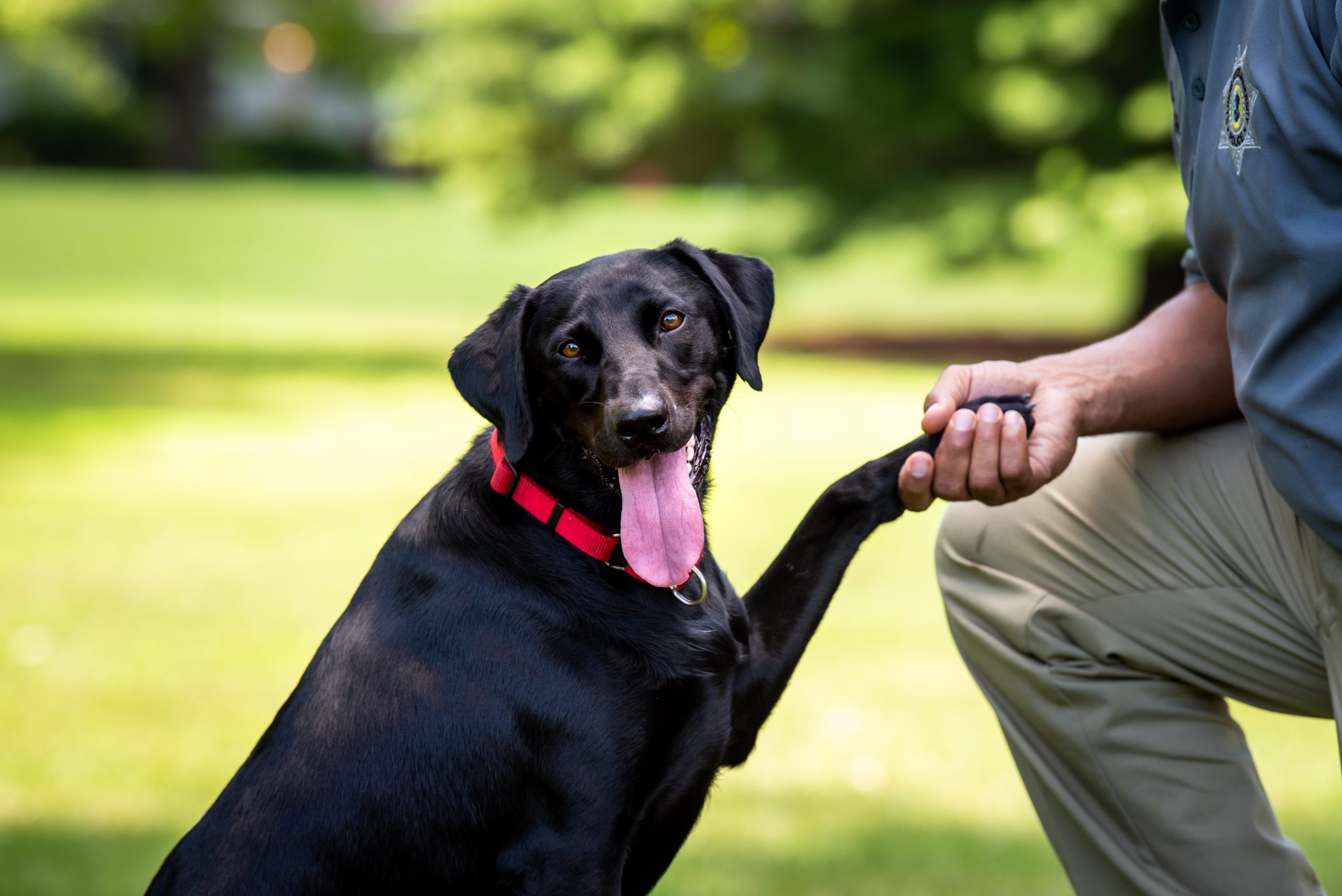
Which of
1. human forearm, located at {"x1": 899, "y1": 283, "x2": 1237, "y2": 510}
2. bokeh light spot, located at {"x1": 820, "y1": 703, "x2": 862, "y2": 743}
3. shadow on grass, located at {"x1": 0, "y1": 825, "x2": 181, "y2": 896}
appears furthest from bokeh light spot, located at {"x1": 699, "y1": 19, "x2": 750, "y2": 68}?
human forearm, located at {"x1": 899, "y1": 283, "x2": 1237, "y2": 510}

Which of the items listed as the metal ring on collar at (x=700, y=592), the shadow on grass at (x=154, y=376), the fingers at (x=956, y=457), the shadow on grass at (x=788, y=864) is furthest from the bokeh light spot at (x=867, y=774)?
the shadow on grass at (x=154, y=376)

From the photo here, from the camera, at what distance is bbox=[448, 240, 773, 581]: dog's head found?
8.52 ft

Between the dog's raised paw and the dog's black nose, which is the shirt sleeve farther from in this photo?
the dog's black nose

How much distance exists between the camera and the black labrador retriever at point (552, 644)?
93.9 inches

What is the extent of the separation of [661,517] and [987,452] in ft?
2.10

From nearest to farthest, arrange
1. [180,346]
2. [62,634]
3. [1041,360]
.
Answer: [1041,360] → [62,634] → [180,346]

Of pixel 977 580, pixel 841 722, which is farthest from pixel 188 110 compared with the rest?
pixel 977 580

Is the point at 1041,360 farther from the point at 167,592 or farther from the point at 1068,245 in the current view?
the point at 1068,245

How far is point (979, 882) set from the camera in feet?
12.1

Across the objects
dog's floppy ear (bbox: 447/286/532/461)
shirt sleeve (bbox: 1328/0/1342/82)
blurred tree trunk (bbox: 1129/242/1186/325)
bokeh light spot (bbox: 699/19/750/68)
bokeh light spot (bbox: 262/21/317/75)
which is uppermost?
bokeh light spot (bbox: 262/21/317/75)

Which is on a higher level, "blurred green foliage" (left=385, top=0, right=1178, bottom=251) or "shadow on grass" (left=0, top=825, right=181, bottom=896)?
"blurred green foliage" (left=385, top=0, right=1178, bottom=251)

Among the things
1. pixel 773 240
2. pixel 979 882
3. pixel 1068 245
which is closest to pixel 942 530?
pixel 979 882

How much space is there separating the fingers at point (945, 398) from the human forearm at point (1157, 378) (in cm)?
14

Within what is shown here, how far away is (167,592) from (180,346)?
910cm
